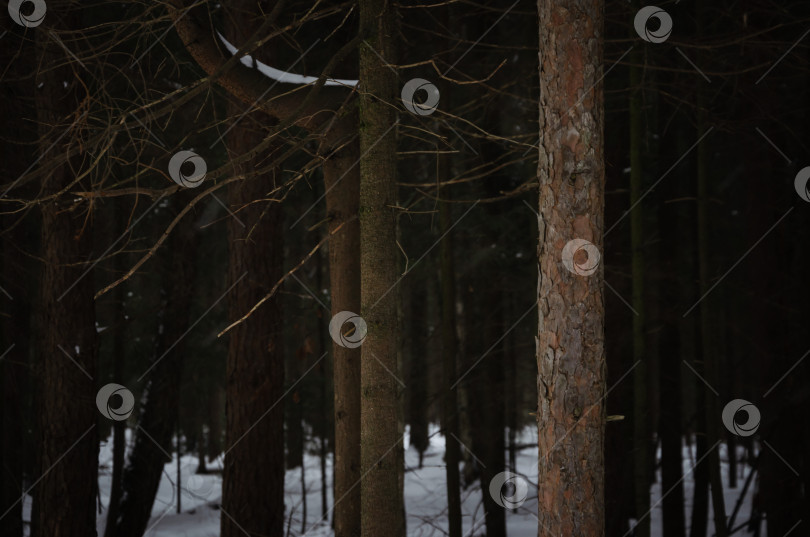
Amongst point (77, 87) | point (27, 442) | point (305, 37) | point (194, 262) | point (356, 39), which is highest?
point (305, 37)

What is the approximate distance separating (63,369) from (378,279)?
4639 mm

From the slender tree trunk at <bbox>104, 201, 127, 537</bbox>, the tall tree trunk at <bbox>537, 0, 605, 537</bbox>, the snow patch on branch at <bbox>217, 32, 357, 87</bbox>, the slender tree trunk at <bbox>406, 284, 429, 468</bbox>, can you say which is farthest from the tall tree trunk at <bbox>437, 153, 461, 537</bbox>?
the slender tree trunk at <bbox>406, 284, 429, 468</bbox>

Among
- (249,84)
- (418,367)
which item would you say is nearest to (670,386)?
(418,367)

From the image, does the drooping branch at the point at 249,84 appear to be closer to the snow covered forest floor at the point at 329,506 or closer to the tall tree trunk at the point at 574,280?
the tall tree trunk at the point at 574,280

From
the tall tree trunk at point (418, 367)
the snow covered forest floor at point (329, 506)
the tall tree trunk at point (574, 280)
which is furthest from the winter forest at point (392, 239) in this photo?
the snow covered forest floor at point (329, 506)

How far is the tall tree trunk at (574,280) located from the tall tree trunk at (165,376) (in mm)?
8805

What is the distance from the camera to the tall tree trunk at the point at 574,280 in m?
3.61

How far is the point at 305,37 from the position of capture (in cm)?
975

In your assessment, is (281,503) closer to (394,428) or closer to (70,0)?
(394,428)

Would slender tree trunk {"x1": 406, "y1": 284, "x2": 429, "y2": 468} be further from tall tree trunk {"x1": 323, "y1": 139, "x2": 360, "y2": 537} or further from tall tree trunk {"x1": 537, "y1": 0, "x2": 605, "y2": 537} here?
tall tree trunk {"x1": 537, "y1": 0, "x2": 605, "y2": 537}

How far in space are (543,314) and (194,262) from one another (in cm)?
943

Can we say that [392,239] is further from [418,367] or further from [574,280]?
[418,367]

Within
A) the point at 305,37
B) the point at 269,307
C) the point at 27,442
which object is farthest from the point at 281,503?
the point at 27,442

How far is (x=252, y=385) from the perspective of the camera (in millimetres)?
7676
